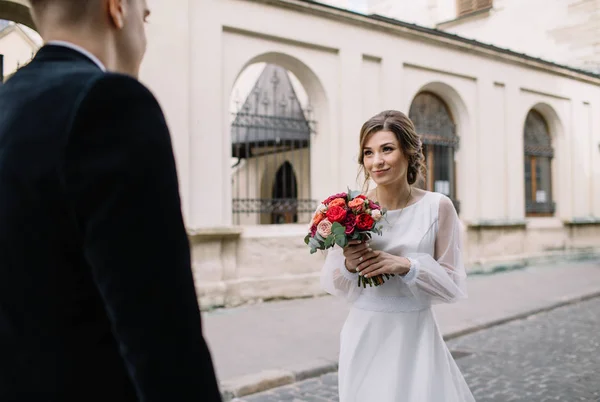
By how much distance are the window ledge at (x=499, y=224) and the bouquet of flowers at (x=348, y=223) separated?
995 centimetres

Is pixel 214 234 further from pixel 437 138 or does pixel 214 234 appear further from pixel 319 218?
pixel 437 138

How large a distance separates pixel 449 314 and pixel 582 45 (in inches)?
497

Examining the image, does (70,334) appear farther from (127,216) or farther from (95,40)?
(95,40)

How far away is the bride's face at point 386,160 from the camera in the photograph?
2.83 metres

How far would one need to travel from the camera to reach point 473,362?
5648 millimetres

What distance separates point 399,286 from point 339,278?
13.6 inches

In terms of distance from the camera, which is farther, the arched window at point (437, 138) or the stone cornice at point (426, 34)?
the arched window at point (437, 138)

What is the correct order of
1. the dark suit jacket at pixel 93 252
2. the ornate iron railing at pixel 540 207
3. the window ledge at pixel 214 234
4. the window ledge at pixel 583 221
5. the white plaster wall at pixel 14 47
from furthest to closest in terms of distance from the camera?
the window ledge at pixel 583 221, the ornate iron railing at pixel 540 207, the window ledge at pixel 214 234, the white plaster wall at pixel 14 47, the dark suit jacket at pixel 93 252

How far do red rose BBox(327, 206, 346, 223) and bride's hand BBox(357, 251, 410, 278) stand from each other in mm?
257

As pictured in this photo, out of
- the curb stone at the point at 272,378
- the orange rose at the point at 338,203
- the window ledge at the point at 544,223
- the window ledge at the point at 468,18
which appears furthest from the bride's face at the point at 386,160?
the window ledge at the point at 468,18

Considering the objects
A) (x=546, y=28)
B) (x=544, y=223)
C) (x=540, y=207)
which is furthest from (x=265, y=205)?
(x=546, y=28)

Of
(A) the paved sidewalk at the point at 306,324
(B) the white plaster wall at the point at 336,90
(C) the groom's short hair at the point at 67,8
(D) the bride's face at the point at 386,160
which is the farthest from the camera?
(B) the white plaster wall at the point at 336,90

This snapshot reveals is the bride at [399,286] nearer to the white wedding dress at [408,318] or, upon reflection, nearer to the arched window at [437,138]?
the white wedding dress at [408,318]

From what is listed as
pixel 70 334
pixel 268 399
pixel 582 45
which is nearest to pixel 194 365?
pixel 70 334
